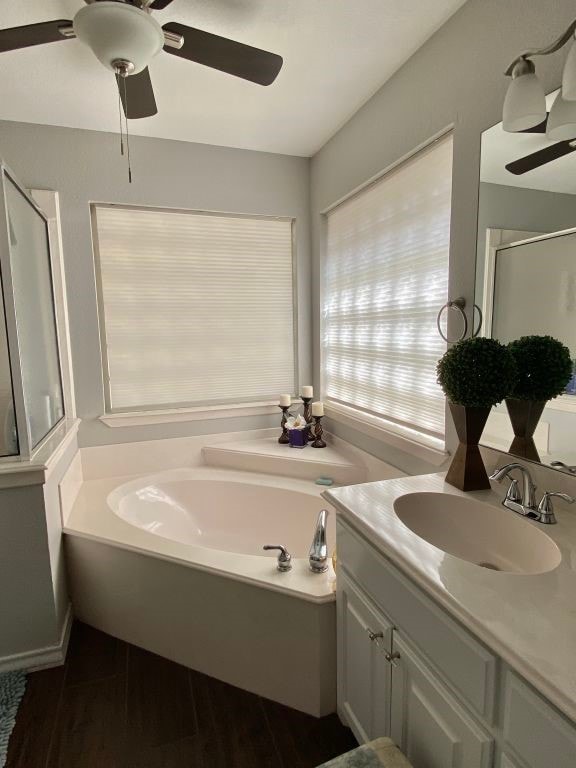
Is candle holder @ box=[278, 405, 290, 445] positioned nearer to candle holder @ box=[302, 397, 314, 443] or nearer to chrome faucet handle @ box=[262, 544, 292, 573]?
candle holder @ box=[302, 397, 314, 443]

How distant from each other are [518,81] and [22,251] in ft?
6.68

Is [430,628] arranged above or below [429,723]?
above

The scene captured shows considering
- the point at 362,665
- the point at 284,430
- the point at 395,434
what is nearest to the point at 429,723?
the point at 362,665

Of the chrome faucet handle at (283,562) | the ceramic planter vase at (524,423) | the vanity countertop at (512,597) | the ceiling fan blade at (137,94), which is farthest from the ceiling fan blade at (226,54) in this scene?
the chrome faucet handle at (283,562)

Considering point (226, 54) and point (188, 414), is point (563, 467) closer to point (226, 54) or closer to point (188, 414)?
point (226, 54)

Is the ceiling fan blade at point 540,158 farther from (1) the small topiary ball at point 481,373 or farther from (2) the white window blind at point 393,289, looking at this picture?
(1) the small topiary ball at point 481,373

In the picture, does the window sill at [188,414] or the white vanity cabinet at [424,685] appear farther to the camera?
the window sill at [188,414]

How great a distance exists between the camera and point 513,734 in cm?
73

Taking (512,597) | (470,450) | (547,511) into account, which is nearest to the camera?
(512,597)

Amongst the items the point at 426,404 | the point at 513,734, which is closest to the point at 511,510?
the point at 513,734

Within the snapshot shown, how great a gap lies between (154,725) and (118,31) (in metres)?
2.26

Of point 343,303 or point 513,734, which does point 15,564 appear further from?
point 343,303

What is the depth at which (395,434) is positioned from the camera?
2064 millimetres

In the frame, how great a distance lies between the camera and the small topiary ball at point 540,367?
125 cm
